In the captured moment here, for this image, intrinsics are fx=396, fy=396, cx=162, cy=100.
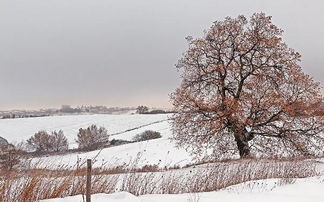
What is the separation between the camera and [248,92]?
23109mm

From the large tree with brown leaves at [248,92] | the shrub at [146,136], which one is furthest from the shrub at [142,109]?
the large tree with brown leaves at [248,92]

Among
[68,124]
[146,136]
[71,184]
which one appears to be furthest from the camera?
[68,124]

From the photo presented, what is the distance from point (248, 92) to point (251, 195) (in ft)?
46.5

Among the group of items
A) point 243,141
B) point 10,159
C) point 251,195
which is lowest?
point 251,195

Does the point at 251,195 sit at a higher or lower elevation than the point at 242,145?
lower

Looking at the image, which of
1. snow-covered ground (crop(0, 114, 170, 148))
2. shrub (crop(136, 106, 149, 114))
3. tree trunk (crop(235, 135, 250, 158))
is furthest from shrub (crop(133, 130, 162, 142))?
shrub (crop(136, 106, 149, 114))

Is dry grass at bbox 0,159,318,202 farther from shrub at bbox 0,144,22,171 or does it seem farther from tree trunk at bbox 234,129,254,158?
tree trunk at bbox 234,129,254,158

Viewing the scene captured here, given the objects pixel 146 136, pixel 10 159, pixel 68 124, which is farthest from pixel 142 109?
pixel 10 159

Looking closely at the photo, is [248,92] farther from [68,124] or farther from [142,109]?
[142,109]

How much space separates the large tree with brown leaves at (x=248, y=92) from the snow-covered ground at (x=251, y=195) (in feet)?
35.4

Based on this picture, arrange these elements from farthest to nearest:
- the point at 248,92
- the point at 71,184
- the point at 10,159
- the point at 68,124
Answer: the point at 68,124, the point at 248,92, the point at 10,159, the point at 71,184

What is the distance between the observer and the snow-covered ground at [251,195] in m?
8.30

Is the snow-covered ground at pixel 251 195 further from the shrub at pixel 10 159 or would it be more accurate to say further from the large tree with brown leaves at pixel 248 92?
the large tree with brown leaves at pixel 248 92

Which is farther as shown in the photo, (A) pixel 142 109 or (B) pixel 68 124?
(A) pixel 142 109
